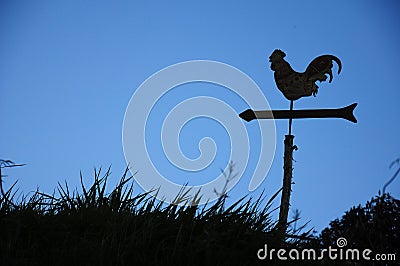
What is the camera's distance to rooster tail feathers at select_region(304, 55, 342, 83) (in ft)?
15.0

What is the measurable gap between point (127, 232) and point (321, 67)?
2.83m

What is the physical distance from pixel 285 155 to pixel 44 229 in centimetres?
204

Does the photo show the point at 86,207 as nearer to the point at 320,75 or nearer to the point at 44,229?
the point at 44,229

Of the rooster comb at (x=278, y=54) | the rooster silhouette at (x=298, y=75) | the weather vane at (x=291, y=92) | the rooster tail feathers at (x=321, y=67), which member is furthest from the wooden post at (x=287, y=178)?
the rooster comb at (x=278, y=54)

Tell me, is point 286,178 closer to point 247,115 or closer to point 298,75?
point 247,115

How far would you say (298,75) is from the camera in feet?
14.7

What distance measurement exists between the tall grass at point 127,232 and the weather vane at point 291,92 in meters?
0.72

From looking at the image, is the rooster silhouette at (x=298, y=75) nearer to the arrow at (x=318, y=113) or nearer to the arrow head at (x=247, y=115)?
the arrow at (x=318, y=113)

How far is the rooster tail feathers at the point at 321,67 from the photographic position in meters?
4.56

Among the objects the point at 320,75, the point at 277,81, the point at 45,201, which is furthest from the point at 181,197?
the point at 320,75

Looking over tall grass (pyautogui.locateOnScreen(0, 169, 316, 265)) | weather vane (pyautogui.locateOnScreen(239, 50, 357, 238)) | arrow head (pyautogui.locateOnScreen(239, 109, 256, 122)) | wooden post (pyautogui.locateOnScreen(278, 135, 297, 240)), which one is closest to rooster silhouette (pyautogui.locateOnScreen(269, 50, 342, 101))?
weather vane (pyautogui.locateOnScreen(239, 50, 357, 238))

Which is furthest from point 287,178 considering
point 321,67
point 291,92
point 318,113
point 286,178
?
point 321,67

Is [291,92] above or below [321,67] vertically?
below

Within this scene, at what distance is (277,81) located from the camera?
4.55 m
